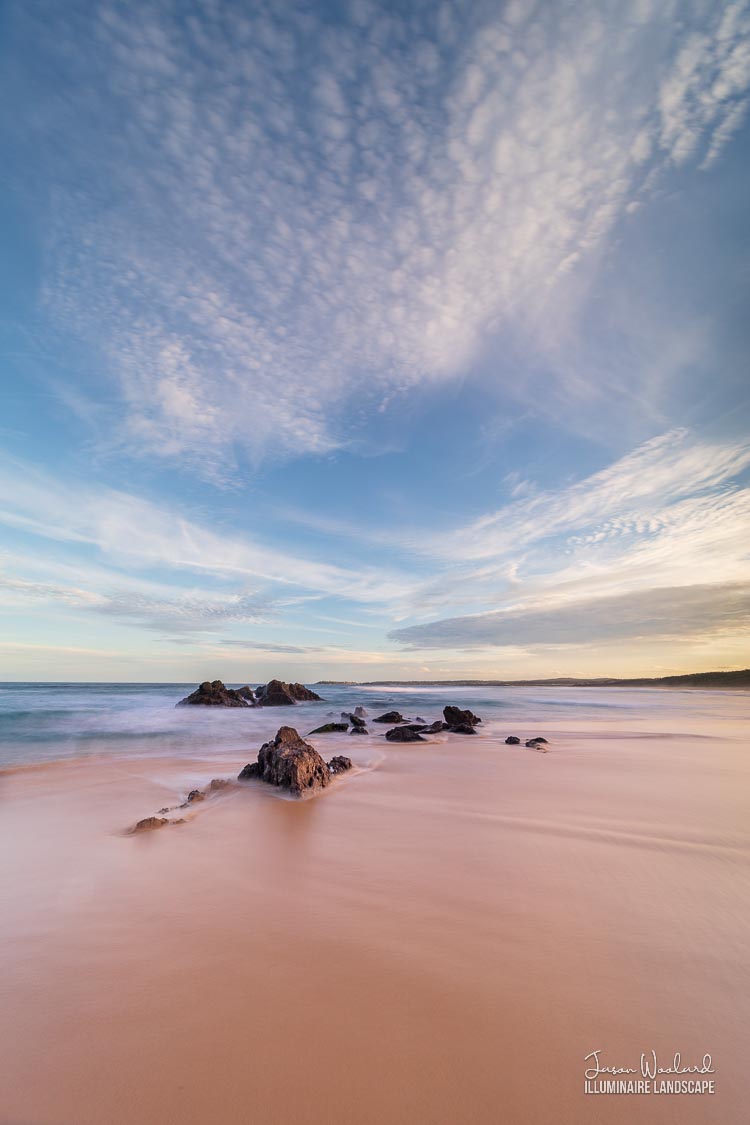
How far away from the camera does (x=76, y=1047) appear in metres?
2.01

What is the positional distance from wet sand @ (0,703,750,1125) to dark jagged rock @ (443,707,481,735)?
33.5 feet

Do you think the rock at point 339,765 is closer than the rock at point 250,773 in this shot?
No

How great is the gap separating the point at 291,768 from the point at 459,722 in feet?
37.0

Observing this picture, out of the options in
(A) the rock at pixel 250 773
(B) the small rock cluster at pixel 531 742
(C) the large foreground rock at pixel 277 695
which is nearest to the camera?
(A) the rock at pixel 250 773

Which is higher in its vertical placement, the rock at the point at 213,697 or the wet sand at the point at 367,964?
the rock at the point at 213,697

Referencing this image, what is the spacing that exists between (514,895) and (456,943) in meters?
0.77

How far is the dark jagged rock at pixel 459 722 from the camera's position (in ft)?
50.3

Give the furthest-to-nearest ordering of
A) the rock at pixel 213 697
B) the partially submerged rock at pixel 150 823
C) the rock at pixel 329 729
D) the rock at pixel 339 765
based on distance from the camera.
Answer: the rock at pixel 213 697 → the rock at pixel 329 729 → the rock at pixel 339 765 → the partially submerged rock at pixel 150 823

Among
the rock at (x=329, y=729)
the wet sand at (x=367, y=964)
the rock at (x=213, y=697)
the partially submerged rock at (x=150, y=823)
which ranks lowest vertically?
the wet sand at (x=367, y=964)

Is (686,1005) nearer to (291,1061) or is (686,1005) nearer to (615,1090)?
(615,1090)

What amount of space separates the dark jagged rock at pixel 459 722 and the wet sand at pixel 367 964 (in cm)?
1021

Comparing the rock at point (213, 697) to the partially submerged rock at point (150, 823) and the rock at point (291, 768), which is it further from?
the partially submerged rock at point (150, 823)

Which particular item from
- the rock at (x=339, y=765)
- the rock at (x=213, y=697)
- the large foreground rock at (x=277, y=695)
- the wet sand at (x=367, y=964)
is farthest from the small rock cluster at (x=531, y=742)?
the large foreground rock at (x=277, y=695)

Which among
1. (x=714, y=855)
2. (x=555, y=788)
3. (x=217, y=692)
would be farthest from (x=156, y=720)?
(x=714, y=855)
